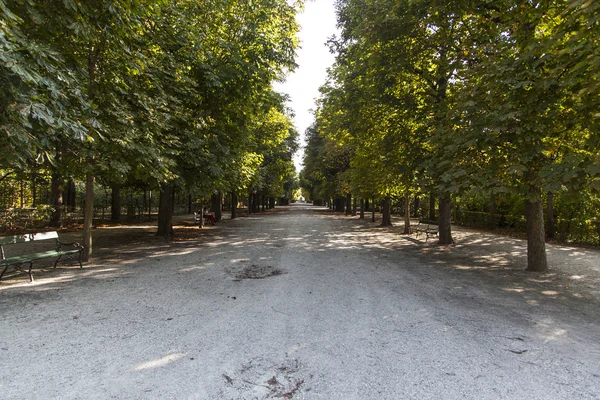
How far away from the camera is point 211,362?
3492 millimetres

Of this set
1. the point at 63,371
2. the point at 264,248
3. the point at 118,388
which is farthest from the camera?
the point at 264,248

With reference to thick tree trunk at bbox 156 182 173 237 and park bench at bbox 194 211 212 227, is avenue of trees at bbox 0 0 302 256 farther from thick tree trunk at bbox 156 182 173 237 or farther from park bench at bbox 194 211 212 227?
park bench at bbox 194 211 212 227

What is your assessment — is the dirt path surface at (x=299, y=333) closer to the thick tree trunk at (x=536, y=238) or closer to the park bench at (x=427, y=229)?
the thick tree trunk at (x=536, y=238)

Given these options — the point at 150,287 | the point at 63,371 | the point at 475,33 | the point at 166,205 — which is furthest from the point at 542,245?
the point at 166,205

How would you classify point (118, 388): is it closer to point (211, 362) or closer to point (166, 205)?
point (211, 362)

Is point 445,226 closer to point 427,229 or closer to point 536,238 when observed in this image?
point 427,229

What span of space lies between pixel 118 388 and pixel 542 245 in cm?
937

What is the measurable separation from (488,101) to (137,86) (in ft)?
25.6

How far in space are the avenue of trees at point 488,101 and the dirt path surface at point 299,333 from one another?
2011 mm

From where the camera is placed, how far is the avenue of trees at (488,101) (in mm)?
5098

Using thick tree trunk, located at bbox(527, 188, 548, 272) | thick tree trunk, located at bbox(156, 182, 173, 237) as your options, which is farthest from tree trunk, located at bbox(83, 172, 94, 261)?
thick tree trunk, located at bbox(527, 188, 548, 272)

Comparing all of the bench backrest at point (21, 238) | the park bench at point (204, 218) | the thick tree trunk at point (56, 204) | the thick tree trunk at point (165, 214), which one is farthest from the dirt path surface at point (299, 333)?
the park bench at point (204, 218)

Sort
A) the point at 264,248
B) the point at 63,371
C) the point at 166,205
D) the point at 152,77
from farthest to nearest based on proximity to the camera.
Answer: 1. the point at 166,205
2. the point at 264,248
3. the point at 152,77
4. the point at 63,371

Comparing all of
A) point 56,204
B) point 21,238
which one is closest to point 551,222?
point 21,238
